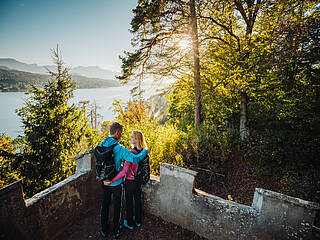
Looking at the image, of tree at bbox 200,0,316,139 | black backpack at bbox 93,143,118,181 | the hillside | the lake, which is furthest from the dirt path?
tree at bbox 200,0,316,139

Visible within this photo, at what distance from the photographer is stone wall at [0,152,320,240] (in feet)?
7.29

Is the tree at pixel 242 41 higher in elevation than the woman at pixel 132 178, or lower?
higher

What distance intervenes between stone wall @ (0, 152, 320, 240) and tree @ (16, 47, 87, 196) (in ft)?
8.12

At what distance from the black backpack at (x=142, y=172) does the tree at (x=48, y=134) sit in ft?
12.6

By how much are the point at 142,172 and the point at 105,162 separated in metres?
0.81

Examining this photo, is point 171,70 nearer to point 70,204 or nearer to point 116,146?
point 116,146

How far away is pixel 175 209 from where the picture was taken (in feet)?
10.6

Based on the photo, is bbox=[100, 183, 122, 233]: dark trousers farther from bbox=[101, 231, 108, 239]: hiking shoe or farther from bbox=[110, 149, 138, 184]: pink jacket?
bbox=[110, 149, 138, 184]: pink jacket

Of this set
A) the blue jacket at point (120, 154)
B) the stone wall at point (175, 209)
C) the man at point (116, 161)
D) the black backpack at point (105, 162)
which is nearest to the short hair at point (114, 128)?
the man at point (116, 161)

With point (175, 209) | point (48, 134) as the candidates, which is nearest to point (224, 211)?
point (175, 209)

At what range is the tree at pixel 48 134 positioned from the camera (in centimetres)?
520

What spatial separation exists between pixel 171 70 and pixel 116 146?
5.54 meters

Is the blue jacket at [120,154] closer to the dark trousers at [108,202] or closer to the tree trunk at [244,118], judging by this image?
the dark trousers at [108,202]

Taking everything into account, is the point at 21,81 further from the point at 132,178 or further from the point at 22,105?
Answer: the point at 132,178
